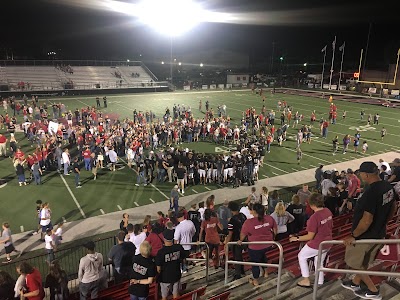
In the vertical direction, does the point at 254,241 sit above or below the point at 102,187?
above

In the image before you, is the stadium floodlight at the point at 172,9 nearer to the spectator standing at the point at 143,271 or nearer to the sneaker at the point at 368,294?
the spectator standing at the point at 143,271

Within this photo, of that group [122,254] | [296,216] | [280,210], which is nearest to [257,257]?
[280,210]

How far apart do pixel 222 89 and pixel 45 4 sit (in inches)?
1366

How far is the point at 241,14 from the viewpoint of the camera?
74.7 meters

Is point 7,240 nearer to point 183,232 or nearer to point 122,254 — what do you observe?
point 122,254

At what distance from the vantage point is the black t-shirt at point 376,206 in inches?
168

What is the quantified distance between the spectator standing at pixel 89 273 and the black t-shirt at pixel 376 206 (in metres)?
4.42

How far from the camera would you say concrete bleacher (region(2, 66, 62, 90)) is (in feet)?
167

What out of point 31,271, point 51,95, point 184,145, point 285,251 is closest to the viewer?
point 31,271

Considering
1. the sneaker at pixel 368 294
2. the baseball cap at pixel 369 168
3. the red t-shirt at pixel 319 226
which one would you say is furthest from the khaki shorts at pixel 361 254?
the baseball cap at pixel 369 168

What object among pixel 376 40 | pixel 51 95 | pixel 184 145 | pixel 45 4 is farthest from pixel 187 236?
pixel 376 40

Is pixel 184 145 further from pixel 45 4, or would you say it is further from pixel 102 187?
pixel 45 4

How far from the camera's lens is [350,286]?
4750mm

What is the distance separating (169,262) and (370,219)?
2931mm
